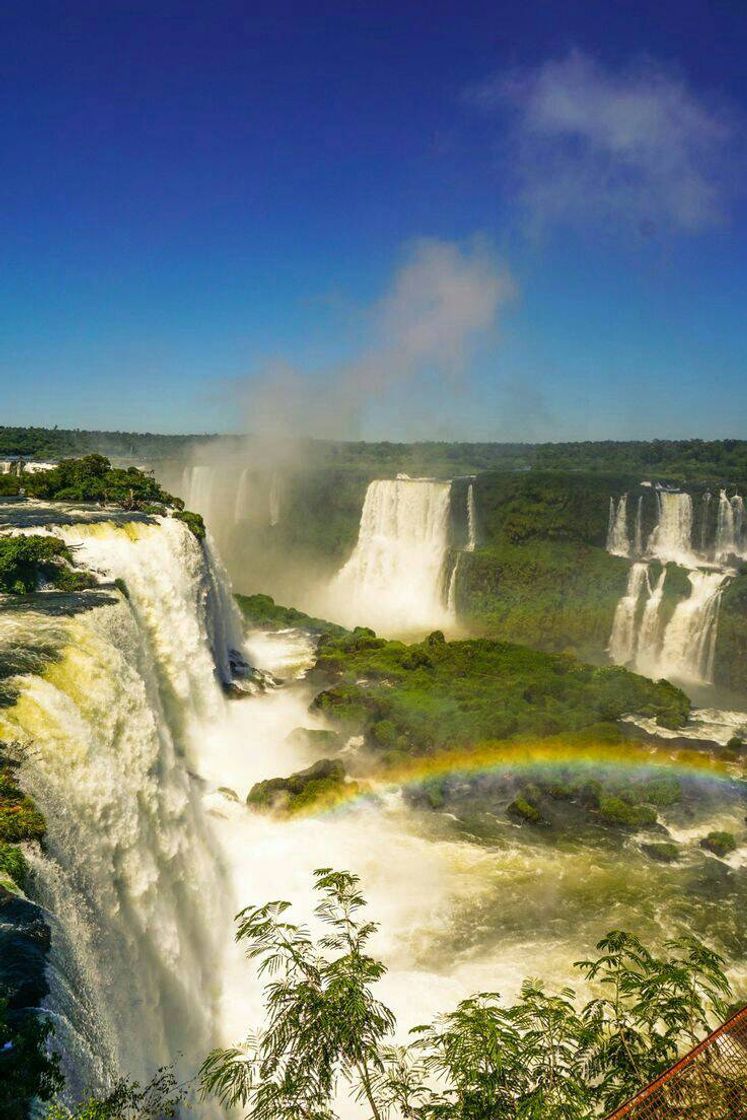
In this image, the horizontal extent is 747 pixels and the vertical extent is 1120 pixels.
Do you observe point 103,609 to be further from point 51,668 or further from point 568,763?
point 568,763

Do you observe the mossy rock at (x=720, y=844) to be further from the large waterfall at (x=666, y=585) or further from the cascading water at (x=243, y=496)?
the cascading water at (x=243, y=496)

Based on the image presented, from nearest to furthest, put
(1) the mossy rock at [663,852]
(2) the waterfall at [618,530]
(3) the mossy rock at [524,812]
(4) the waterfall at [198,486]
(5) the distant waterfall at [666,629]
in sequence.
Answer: (1) the mossy rock at [663,852]
(3) the mossy rock at [524,812]
(5) the distant waterfall at [666,629]
(2) the waterfall at [618,530]
(4) the waterfall at [198,486]

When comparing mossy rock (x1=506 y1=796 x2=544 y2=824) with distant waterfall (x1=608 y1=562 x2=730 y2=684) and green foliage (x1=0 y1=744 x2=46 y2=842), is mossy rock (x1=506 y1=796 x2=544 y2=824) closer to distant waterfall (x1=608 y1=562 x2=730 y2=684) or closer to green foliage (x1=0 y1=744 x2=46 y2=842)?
green foliage (x1=0 y1=744 x2=46 y2=842)

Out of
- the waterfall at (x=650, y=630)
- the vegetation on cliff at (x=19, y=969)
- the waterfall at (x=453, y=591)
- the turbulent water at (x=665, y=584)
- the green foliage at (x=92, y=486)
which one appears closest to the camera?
the vegetation on cliff at (x=19, y=969)

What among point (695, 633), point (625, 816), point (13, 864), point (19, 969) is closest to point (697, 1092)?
point (19, 969)

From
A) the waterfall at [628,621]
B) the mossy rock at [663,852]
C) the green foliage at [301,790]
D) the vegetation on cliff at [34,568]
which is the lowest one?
the mossy rock at [663,852]

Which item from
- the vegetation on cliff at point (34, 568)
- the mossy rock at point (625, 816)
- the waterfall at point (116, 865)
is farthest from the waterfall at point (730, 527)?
the vegetation on cliff at point (34, 568)

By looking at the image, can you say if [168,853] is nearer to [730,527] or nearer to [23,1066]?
[23,1066]

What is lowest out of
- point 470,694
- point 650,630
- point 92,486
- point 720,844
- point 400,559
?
point 720,844
